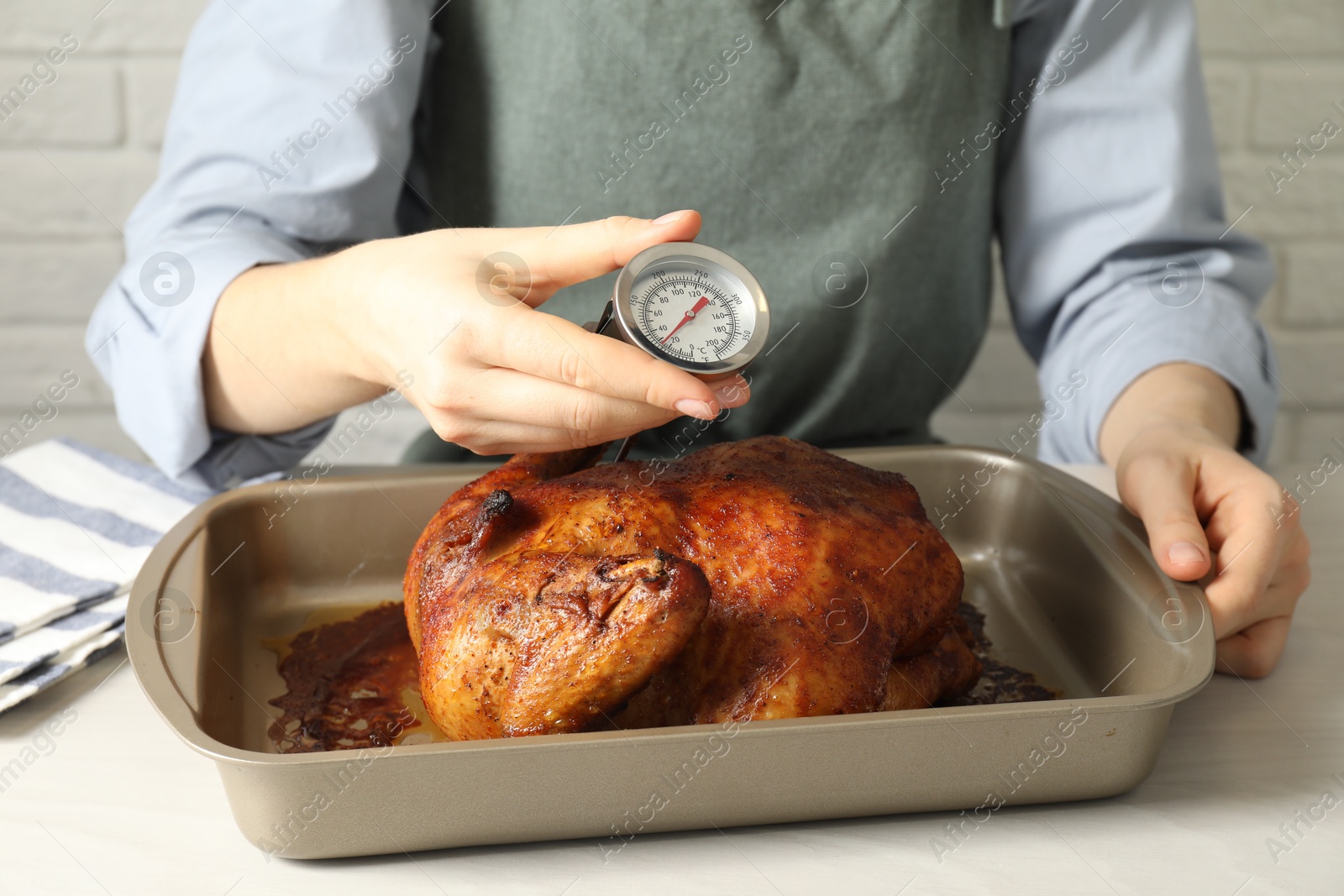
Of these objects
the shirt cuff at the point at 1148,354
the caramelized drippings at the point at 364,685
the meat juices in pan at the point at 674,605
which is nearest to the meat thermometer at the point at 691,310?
the meat juices in pan at the point at 674,605

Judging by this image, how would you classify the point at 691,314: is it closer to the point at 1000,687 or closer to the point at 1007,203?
the point at 1000,687

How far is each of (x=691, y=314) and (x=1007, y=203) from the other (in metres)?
1.04

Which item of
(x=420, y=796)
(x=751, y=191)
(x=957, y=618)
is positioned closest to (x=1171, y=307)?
(x=751, y=191)

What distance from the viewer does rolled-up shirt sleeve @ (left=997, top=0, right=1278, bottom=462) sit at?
1527 millimetres

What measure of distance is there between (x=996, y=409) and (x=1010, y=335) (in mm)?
175

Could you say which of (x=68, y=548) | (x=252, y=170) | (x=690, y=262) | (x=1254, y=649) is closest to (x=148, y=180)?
(x=252, y=170)

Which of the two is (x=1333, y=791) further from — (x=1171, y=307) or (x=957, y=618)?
(x=1171, y=307)

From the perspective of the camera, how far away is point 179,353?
4.26 ft

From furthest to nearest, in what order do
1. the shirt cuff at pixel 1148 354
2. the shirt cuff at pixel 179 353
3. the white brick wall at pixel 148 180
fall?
the white brick wall at pixel 148 180 → the shirt cuff at pixel 1148 354 → the shirt cuff at pixel 179 353

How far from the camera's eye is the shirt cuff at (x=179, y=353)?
4.27 ft

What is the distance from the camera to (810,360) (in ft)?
5.27

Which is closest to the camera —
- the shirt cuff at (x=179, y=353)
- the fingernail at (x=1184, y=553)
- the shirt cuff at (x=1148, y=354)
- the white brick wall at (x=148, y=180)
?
the fingernail at (x=1184, y=553)

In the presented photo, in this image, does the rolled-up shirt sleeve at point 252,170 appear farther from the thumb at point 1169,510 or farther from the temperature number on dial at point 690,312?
the thumb at point 1169,510

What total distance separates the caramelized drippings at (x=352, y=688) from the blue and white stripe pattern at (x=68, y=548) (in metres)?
0.19
